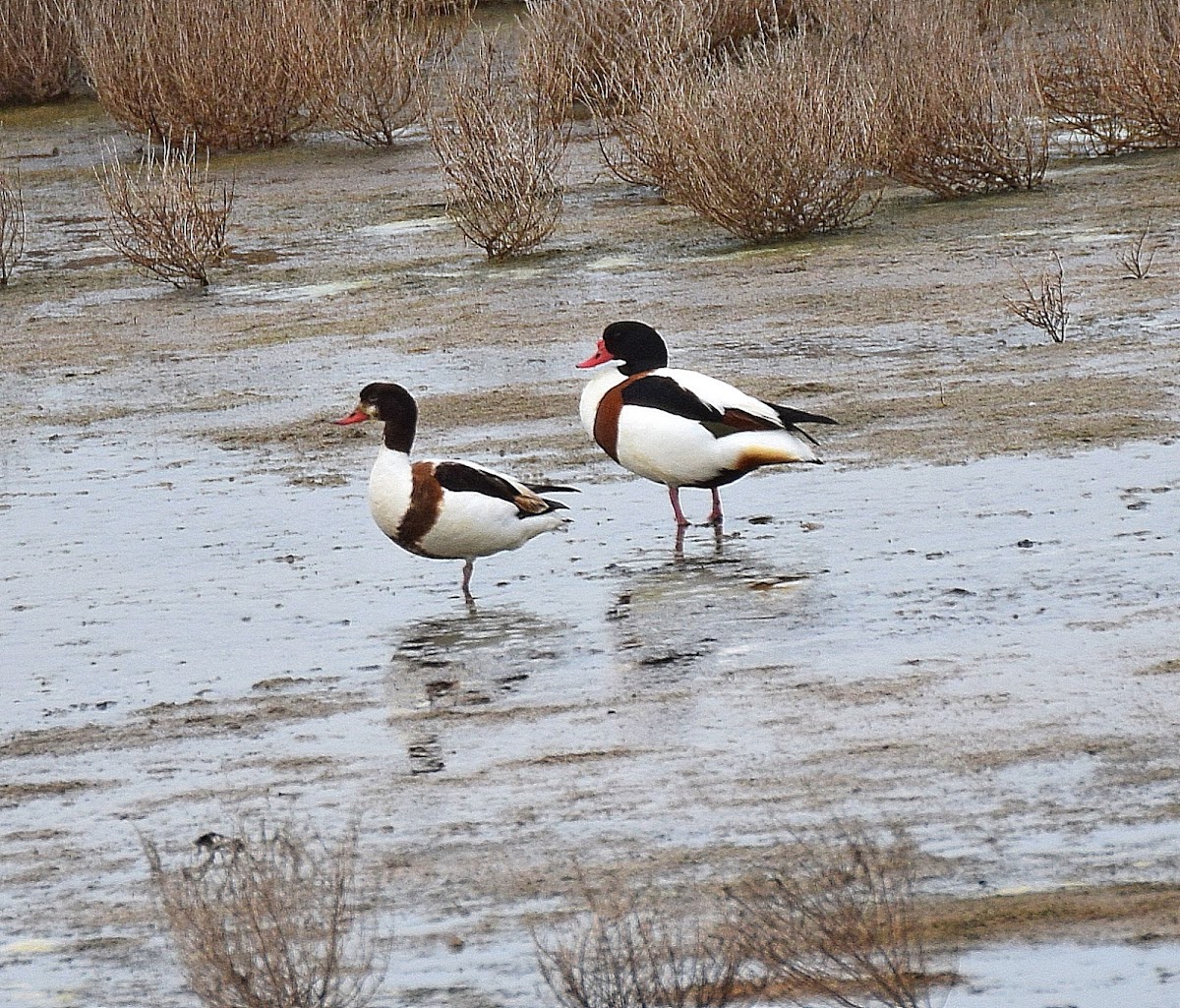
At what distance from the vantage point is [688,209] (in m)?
16.8

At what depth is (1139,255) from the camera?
42.8 feet

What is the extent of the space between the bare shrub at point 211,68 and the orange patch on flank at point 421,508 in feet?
44.7

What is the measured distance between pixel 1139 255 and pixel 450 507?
681 cm

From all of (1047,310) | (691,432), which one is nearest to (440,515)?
(691,432)

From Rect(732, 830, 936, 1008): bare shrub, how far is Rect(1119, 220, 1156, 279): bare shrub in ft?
28.9

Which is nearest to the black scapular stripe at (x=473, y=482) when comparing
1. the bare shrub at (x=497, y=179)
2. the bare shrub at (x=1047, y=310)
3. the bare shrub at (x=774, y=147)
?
the bare shrub at (x=1047, y=310)

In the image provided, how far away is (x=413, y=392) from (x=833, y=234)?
4.85 meters

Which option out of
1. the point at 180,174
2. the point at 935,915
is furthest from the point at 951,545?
the point at 180,174

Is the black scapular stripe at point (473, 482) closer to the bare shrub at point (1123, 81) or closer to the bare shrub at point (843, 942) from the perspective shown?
the bare shrub at point (843, 942)

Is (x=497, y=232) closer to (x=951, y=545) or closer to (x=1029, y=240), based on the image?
(x=1029, y=240)

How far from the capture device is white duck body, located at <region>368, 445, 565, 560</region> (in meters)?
7.50

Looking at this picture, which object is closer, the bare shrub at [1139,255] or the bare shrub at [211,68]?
the bare shrub at [1139,255]

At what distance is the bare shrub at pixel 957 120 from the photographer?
1579 cm

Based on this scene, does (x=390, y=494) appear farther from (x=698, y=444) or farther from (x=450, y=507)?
(x=698, y=444)
